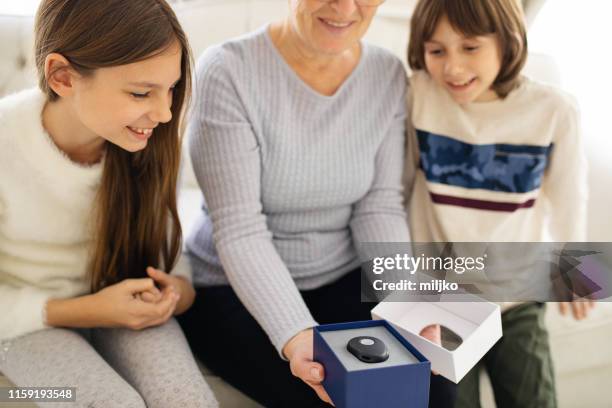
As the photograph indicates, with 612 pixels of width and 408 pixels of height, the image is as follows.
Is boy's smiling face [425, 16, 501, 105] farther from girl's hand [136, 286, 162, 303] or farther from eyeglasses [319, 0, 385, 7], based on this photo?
girl's hand [136, 286, 162, 303]

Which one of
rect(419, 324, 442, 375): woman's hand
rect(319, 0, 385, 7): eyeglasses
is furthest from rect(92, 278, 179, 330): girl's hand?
rect(319, 0, 385, 7): eyeglasses

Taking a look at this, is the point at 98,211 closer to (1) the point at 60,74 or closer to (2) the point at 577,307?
(1) the point at 60,74

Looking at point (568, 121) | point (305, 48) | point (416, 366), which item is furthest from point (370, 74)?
point (416, 366)

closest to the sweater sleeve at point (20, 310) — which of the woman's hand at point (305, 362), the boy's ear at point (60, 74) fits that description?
the boy's ear at point (60, 74)

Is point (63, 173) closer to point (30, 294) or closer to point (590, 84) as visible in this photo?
point (30, 294)

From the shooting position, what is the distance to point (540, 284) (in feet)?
4.58

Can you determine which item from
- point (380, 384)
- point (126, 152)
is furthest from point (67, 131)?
point (380, 384)

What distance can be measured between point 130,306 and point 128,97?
368mm

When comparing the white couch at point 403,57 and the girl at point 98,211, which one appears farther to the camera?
the white couch at point 403,57

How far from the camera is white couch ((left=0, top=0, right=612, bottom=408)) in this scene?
56.7 inches

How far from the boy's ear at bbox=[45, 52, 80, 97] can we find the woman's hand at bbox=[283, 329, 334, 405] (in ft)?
1.86

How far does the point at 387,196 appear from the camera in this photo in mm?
1374

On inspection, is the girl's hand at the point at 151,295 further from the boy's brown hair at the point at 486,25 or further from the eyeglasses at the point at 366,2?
the boy's brown hair at the point at 486,25

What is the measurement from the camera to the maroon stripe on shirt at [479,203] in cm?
137
